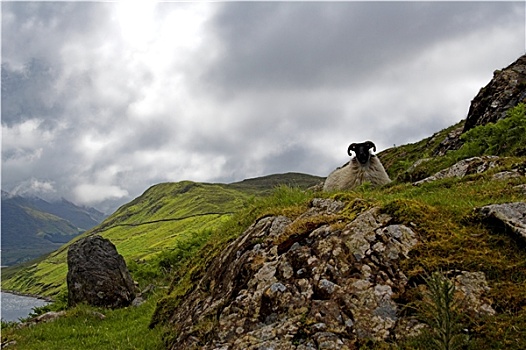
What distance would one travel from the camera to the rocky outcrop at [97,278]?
23344 mm

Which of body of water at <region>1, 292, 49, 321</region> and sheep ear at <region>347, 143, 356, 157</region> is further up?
sheep ear at <region>347, 143, 356, 157</region>

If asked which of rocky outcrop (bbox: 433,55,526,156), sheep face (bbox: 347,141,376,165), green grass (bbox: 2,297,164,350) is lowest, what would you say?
green grass (bbox: 2,297,164,350)

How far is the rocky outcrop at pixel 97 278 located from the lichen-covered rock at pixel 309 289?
14937 mm

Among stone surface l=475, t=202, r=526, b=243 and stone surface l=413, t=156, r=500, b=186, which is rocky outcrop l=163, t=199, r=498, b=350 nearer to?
stone surface l=475, t=202, r=526, b=243

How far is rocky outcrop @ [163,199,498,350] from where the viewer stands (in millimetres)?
6789

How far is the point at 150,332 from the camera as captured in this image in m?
12.1

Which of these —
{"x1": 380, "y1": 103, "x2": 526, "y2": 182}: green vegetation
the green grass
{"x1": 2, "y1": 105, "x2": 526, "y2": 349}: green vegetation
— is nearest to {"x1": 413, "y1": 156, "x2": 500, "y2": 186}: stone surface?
{"x1": 2, "y1": 105, "x2": 526, "y2": 349}: green vegetation

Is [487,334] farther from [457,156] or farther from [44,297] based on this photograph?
[44,297]

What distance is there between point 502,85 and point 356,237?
23.4m

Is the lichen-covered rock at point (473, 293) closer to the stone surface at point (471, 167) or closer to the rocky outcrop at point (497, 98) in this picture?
the stone surface at point (471, 167)

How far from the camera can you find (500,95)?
25.8 meters

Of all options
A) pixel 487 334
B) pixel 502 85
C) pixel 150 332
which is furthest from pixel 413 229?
pixel 502 85

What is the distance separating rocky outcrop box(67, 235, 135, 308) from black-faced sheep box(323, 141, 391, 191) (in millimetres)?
12920

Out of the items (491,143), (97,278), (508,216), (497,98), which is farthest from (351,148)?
(97,278)
